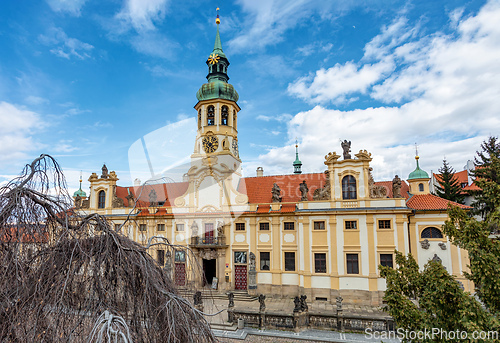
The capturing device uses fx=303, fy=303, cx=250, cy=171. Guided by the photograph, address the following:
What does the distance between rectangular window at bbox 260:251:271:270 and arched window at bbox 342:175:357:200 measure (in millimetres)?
8021

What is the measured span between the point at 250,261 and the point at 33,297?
22811 millimetres

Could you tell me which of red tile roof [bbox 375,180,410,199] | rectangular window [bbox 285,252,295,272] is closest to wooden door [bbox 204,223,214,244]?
rectangular window [bbox 285,252,295,272]

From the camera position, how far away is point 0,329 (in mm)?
3768

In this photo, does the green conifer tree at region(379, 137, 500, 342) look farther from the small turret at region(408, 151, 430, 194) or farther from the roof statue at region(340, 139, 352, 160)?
the small turret at region(408, 151, 430, 194)

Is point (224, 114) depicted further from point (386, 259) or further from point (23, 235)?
point (23, 235)

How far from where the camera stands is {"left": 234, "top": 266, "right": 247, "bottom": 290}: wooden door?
2591 cm

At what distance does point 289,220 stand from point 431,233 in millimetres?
10850

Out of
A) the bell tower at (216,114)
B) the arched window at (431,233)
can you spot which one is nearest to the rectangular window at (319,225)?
the arched window at (431,233)

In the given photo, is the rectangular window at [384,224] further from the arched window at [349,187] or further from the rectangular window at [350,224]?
the arched window at [349,187]

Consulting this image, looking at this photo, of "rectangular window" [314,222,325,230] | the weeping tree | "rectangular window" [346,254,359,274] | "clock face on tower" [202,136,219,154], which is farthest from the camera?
"clock face on tower" [202,136,219,154]

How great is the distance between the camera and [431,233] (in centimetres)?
2320

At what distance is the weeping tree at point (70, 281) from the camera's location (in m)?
3.70

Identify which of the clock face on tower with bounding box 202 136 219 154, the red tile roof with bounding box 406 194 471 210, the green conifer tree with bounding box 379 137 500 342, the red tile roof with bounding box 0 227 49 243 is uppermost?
the clock face on tower with bounding box 202 136 219 154

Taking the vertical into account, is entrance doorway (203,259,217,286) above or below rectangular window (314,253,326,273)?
below
